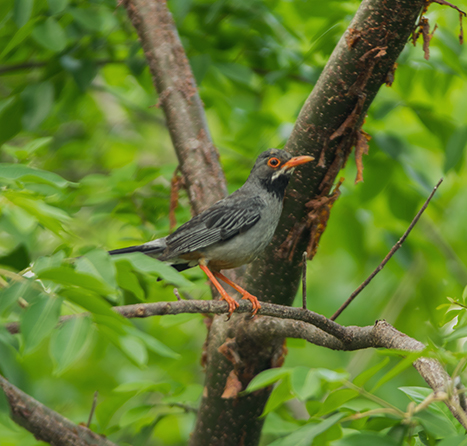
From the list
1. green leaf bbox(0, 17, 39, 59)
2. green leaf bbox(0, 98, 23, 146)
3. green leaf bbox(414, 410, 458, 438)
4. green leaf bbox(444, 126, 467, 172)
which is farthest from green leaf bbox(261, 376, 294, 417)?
green leaf bbox(0, 98, 23, 146)

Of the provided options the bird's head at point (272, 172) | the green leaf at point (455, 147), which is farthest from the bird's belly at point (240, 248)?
the green leaf at point (455, 147)

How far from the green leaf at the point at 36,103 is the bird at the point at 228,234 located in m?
1.49

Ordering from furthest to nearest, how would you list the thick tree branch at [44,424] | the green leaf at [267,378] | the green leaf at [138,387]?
the green leaf at [138,387] < the thick tree branch at [44,424] < the green leaf at [267,378]

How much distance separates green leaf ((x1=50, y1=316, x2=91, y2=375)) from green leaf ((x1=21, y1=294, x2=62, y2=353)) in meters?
0.07

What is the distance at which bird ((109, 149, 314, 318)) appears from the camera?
4047mm

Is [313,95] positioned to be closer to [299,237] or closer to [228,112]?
[299,237]

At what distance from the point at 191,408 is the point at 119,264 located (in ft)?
6.61

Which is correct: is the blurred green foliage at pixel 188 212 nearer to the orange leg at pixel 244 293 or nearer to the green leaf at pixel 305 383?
the green leaf at pixel 305 383

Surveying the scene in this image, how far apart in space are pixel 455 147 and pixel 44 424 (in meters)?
3.64

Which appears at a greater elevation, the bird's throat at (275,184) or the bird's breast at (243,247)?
Answer: the bird's throat at (275,184)

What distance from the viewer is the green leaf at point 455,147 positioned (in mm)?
4098

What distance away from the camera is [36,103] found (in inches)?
179

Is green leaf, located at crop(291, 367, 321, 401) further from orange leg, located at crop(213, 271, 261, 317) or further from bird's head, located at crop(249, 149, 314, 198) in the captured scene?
bird's head, located at crop(249, 149, 314, 198)

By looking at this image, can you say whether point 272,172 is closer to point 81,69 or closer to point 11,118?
point 81,69
